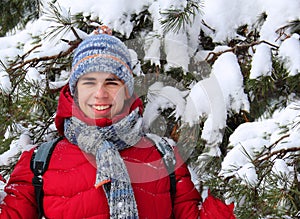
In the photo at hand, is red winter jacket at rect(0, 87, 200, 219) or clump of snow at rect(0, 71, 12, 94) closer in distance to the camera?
red winter jacket at rect(0, 87, 200, 219)

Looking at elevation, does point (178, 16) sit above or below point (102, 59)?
above

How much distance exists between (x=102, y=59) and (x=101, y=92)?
0.45ft

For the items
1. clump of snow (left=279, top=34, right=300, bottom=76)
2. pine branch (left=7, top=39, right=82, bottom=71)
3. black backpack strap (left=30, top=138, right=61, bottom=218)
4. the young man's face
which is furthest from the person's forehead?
clump of snow (left=279, top=34, right=300, bottom=76)

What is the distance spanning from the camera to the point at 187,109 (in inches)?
84.4

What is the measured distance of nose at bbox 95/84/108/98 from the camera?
5.95 feet

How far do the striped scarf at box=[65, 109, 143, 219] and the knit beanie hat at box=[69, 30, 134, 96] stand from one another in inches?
6.5

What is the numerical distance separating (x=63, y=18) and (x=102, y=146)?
2.43 feet

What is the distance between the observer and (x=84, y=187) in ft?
5.81

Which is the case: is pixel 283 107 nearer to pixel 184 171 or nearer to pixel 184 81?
pixel 184 81

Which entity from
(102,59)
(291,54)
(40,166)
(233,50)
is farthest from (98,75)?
(291,54)

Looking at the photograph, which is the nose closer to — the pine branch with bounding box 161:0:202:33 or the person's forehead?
the person's forehead

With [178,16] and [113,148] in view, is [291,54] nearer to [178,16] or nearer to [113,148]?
[178,16]

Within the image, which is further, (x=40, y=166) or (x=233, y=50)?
(x=233, y=50)

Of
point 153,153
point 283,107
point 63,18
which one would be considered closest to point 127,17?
point 63,18
